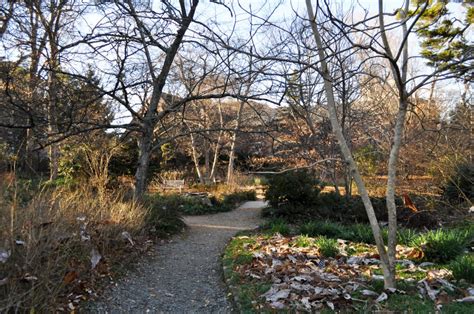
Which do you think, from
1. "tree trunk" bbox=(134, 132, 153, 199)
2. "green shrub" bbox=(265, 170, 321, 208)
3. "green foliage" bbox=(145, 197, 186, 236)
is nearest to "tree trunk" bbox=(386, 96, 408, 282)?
"green foliage" bbox=(145, 197, 186, 236)

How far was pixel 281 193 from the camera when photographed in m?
10.4

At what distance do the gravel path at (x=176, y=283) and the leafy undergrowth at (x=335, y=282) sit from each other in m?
0.29

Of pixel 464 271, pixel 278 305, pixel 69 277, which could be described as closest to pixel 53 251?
pixel 69 277

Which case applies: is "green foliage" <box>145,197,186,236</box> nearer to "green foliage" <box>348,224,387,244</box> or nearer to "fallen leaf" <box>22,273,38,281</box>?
"green foliage" <box>348,224,387,244</box>

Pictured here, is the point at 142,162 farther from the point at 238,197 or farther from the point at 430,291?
the point at 238,197

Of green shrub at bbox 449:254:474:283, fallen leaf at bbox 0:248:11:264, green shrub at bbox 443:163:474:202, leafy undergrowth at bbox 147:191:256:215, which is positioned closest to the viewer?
fallen leaf at bbox 0:248:11:264

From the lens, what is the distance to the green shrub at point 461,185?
9.51m

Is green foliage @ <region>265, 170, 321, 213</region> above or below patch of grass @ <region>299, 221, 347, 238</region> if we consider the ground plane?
above

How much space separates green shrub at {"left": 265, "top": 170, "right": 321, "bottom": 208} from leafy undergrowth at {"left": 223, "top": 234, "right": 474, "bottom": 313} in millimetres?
4429

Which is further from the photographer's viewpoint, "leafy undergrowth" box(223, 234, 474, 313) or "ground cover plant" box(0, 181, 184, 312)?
"leafy undergrowth" box(223, 234, 474, 313)

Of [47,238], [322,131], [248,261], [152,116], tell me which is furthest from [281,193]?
[47,238]

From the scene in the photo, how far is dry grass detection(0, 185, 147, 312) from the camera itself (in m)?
2.94

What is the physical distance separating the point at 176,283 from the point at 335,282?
6.50 ft

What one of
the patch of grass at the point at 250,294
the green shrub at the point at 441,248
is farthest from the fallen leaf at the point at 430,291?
the patch of grass at the point at 250,294
